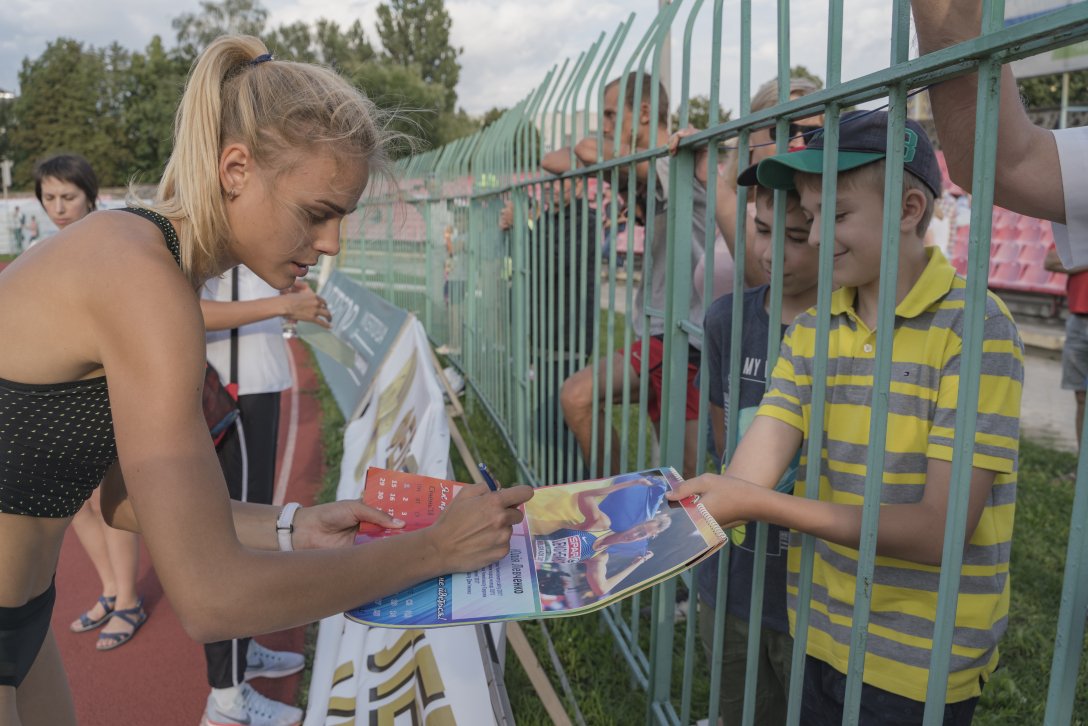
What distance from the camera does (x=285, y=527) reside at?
1940mm

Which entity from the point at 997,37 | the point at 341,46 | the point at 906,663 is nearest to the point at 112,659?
the point at 906,663

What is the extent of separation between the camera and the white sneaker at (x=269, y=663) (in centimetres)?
366

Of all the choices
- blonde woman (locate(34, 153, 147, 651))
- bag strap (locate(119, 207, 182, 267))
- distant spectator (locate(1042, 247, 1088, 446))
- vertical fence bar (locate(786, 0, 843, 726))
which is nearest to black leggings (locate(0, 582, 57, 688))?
bag strap (locate(119, 207, 182, 267))

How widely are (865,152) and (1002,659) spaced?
300cm

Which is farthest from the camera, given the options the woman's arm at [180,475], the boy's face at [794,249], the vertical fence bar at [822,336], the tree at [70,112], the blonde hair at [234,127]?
the tree at [70,112]

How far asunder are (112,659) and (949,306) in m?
3.91

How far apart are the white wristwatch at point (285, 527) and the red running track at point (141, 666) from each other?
77.3 inches

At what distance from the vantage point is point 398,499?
1862 millimetres

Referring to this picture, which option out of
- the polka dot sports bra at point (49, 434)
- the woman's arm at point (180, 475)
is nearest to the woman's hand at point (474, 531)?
the woman's arm at point (180, 475)

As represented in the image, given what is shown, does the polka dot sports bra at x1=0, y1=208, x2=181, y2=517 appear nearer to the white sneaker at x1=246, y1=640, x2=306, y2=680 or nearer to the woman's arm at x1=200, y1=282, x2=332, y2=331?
the woman's arm at x1=200, y1=282, x2=332, y2=331

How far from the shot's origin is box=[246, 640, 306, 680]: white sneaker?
3.66 meters

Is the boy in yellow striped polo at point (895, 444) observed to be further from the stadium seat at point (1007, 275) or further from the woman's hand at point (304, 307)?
the stadium seat at point (1007, 275)

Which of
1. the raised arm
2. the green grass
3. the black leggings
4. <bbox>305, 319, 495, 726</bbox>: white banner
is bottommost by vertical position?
the green grass

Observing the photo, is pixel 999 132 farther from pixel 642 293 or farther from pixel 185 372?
pixel 642 293
